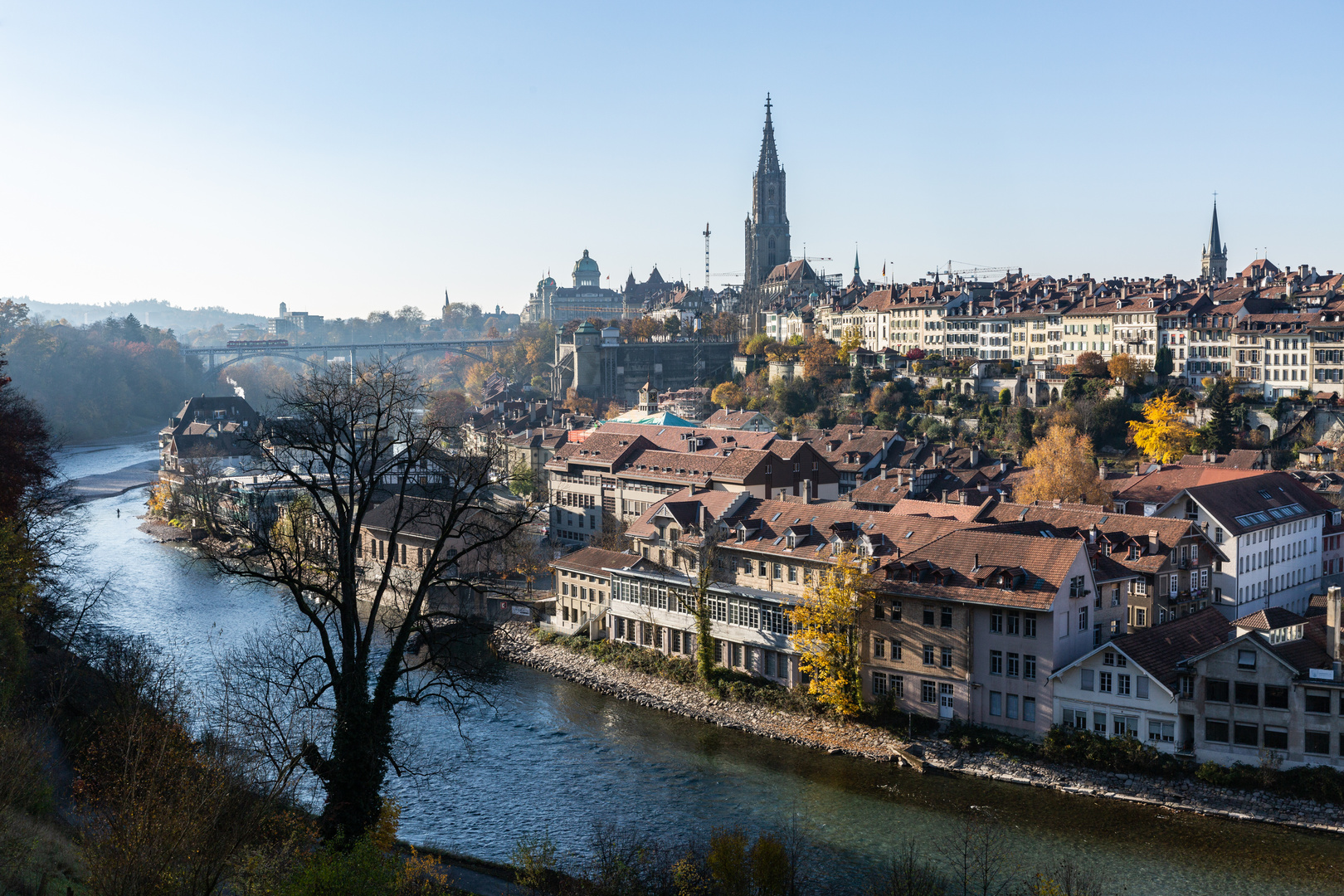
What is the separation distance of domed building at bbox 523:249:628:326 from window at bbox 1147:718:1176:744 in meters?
95.5

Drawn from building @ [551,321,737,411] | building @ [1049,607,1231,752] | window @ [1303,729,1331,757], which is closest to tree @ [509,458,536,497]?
building @ [1049,607,1231,752]

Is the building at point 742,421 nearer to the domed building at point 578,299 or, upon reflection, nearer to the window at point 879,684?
the window at point 879,684

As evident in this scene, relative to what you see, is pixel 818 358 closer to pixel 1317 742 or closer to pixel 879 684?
pixel 879 684

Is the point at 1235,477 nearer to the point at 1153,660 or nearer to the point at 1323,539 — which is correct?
the point at 1323,539

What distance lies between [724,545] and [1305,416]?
24267 mm

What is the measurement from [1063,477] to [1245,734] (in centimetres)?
1619

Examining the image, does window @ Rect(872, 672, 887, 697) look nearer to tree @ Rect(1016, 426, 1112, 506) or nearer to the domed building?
tree @ Rect(1016, 426, 1112, 506)

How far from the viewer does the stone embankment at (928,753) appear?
1706 centimetres

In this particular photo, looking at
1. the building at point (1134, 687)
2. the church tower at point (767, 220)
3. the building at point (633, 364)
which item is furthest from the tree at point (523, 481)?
the church tower at point (767, 220)

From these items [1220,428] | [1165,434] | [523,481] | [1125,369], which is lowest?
[523,481]

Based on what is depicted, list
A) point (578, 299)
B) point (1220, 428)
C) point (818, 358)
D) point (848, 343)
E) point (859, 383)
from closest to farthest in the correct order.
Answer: point (1220, 428), point (859, 383), point (818, 358), point (848, 343), point (578, 299)

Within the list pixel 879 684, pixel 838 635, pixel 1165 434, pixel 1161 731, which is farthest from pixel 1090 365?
pixel 1161 731

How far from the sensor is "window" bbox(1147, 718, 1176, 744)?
60.3ft

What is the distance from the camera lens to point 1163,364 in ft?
149
